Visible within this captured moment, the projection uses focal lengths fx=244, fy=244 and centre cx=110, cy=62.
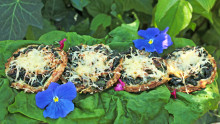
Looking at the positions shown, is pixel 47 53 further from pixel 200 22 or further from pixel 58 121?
pixel 200 22

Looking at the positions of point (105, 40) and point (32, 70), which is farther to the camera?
point (105, 40)

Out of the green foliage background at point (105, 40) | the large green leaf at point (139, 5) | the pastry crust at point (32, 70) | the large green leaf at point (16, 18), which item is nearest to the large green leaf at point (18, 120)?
the green foliage background at point (105, 40)

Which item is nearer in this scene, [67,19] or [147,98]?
[147,98]

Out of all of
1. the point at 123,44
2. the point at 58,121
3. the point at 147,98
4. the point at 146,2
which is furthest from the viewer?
the point at 146,2

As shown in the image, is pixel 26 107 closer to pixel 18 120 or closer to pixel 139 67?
pixel 18 120

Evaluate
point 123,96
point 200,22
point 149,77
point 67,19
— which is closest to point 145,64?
point 149,77

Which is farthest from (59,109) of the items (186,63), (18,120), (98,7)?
(98,7)
